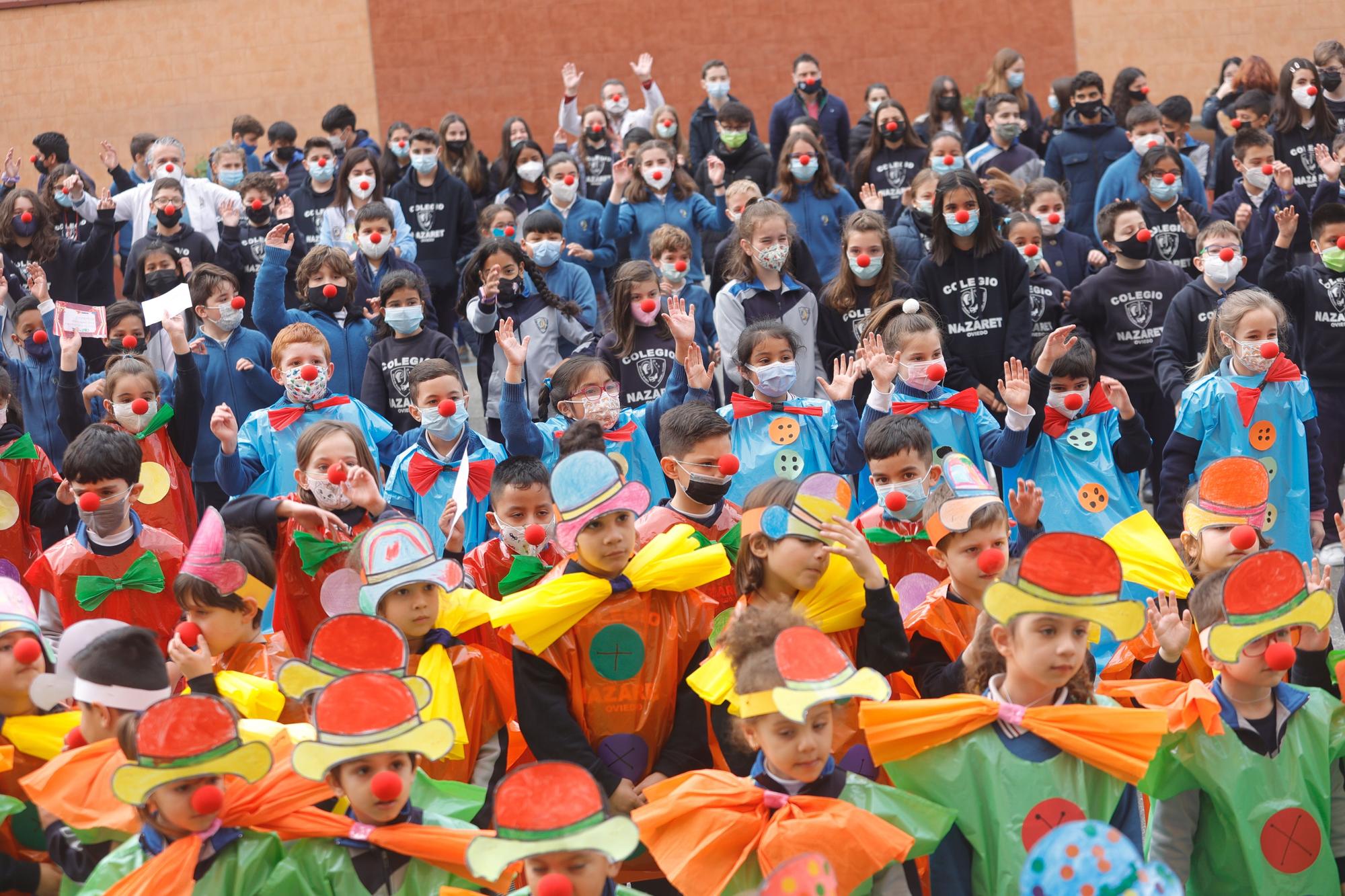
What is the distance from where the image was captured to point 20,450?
7.04 meters

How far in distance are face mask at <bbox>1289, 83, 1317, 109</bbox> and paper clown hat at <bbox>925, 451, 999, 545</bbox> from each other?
7556mm

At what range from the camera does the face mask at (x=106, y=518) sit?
581cm

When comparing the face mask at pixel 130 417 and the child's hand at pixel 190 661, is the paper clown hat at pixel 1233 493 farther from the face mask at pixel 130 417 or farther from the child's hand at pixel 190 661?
the face mask at pixel 130 417

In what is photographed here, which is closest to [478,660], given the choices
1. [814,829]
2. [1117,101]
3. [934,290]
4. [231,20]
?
[814,829]

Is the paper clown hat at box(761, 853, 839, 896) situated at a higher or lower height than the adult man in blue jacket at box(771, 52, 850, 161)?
lower

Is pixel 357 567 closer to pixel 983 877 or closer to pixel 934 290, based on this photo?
pixel 983 877

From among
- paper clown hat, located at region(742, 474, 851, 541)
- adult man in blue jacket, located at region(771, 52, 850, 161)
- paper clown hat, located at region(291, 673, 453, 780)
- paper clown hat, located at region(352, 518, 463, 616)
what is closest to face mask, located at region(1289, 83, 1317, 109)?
adult man in blue jacket, located at region(771, 52, 850, 161)

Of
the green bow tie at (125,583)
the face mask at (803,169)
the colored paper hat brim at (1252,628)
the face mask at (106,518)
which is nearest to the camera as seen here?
the colored paper hat brim at (1252,628)

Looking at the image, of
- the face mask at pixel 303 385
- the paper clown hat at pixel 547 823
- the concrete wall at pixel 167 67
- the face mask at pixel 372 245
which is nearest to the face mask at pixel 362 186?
the face mask at pixel 372 245

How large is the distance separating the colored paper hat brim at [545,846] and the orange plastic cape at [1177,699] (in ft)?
4.92

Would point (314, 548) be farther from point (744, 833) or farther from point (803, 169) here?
point (803, 169)

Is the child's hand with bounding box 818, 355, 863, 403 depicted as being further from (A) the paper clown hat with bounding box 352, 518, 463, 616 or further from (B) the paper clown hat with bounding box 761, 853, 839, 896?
(B) the paper clown hat with bounding box 761, 853, 839, 896

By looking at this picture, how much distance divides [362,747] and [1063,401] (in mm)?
4271

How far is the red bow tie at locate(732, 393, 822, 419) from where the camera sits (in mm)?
6711
